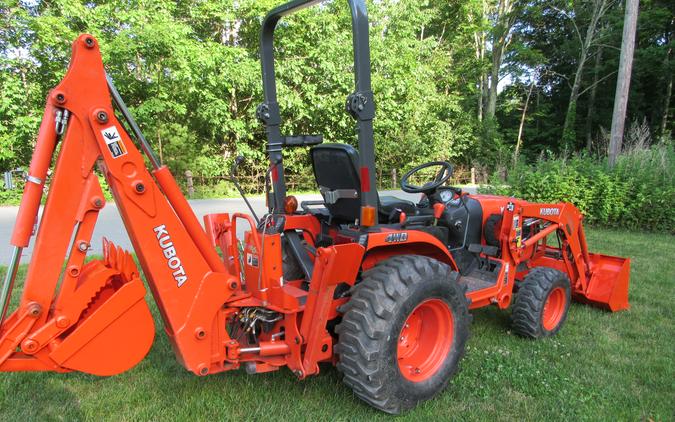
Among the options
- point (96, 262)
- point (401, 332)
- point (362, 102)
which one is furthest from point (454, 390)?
point (96, 262)

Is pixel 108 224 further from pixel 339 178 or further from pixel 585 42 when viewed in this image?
pixel 585 42

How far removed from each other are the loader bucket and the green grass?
1.91 ft

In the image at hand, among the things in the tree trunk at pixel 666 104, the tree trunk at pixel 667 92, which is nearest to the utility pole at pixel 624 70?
the tree trunk at pixel 667 92

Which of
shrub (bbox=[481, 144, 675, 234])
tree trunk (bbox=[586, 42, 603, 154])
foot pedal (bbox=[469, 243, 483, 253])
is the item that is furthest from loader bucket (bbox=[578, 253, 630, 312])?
tree trunk (bbox=[586, 42, 603, 154])

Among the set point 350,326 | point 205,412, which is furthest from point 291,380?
point 350,326

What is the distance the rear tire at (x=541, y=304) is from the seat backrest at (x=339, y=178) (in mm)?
1678

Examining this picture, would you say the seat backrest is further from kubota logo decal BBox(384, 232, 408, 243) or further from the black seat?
kubota logo decal BBox(384, 232, 408, 243)

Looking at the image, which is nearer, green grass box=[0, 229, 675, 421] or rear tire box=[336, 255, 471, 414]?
rear tire box=[336, 255, 471, 414]

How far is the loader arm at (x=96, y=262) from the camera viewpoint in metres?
2.07

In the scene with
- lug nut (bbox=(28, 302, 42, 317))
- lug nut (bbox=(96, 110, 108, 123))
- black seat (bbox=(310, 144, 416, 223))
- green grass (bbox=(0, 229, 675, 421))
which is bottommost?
green grass (bbox=(0, 229, 675, 421))

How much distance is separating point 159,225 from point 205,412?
119cm

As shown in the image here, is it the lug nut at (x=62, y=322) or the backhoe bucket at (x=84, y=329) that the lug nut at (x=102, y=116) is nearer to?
the backhoe bucket at (x=84, y=329)

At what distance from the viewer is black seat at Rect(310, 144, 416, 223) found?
2.92 m

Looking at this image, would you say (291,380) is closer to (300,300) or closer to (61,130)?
(300,300)
